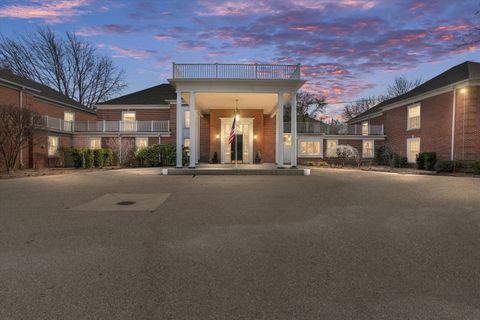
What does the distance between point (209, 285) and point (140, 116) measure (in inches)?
1093

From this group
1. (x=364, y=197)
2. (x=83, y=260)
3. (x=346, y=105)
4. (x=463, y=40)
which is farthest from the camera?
(x=346, y=105)

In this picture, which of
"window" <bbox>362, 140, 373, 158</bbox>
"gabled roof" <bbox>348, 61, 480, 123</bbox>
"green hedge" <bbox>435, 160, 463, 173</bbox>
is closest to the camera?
"green hedge" <bbox>435, 160, 463, 173</bbox>

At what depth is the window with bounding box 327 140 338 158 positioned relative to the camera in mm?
A: 28797

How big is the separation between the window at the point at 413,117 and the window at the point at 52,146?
29.9 metres

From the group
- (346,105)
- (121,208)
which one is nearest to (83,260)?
(121,208)

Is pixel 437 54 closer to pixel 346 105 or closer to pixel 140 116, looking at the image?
pixel 140 116

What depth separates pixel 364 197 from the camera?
838cm

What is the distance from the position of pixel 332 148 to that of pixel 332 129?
2.39 m

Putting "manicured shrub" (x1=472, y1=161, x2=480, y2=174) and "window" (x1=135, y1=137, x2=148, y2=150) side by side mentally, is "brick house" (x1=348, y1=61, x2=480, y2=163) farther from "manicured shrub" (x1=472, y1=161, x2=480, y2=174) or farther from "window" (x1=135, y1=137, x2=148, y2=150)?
"window" (x1=135, y1=137, x2=148, y2=150)

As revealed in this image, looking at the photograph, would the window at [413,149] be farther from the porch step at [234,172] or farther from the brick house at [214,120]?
the porch step at [234,172]

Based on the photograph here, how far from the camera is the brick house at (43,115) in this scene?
19.6m

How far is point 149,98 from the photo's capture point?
29062mm

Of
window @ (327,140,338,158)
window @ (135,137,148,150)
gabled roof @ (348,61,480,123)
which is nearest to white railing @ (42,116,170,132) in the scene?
window @ (135,137,148,150)

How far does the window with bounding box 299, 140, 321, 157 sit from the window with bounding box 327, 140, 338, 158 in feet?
3.41
